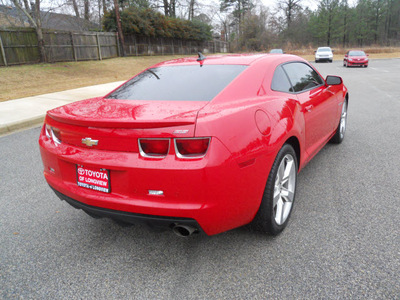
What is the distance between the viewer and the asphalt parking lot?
2146 millimetres

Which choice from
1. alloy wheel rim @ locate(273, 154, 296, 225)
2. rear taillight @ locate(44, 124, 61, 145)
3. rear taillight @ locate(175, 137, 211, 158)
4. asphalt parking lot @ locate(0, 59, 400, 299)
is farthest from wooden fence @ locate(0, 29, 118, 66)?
rear taillight @ locate(175, 137, 211, 158)

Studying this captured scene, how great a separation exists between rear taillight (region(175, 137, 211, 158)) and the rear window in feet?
1.85

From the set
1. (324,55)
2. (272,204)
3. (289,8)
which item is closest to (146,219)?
(272,204)

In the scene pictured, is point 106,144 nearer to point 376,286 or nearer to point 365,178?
point 376,286

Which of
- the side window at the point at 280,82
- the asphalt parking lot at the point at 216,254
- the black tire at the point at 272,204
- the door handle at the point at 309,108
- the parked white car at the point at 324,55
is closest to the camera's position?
the asphalt parking lot at the point at 216,254

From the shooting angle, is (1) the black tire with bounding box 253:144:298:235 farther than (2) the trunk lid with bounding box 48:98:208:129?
Yes

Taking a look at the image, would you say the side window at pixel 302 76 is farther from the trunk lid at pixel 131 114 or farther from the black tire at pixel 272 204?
the trunk lid at pixel 131 114

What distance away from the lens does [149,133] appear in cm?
208

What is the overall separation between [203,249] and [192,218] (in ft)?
2.01

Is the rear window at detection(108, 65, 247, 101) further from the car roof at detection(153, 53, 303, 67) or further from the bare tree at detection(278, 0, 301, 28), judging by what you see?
the bare tree at detection(278, 0, 301, 28)

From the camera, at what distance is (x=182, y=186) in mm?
2049

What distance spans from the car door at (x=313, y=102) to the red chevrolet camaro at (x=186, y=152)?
371 millimetres

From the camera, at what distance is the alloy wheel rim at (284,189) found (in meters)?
2.68

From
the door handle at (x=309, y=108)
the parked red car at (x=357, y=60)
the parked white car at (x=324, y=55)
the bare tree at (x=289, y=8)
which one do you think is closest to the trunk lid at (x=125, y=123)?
the door handle at (x=309, y=108)
